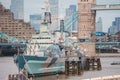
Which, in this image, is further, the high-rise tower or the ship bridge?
the ship bridge

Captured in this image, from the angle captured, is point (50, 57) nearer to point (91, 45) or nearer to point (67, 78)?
point (67, 78)

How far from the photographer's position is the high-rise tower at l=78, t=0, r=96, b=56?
15525cm

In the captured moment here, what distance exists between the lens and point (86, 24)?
156 meters

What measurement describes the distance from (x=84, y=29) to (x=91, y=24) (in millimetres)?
2812

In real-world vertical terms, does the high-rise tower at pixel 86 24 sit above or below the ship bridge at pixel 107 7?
below

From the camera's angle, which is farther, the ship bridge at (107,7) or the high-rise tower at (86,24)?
the ship bridge at (107,7)

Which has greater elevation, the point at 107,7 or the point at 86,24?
the point at 107,7

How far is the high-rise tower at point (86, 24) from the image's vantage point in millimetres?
155250

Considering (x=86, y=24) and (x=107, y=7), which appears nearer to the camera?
(x=86, y=24)

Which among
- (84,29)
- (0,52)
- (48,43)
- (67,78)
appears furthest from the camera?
(0,52)

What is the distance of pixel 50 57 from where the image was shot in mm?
71750

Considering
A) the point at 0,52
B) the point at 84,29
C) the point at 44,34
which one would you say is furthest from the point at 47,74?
the point at 0,52

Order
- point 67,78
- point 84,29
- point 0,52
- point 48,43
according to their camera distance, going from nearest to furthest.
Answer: point 67,78, point 48,43, point 84,29, point 0,52

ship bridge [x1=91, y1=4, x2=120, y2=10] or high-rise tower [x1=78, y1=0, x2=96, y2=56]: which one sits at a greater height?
ship bridge [x1=91, y1=4, x2=120, y2=10]
